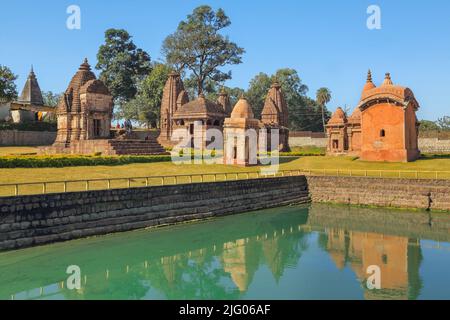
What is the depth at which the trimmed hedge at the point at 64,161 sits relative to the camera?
26906 mm

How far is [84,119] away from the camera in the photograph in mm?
37625

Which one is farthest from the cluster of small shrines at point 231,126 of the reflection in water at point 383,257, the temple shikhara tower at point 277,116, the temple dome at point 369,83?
the reflection in water at point 383,257

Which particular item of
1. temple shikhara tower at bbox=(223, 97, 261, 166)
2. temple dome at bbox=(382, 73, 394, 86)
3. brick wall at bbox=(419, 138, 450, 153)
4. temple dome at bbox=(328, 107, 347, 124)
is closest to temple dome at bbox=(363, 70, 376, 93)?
temple dome at bbox=(328, 107, 347, 124)

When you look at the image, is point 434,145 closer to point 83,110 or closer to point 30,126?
point 83,110

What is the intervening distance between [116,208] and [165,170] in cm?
1156

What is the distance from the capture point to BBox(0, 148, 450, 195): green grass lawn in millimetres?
23472

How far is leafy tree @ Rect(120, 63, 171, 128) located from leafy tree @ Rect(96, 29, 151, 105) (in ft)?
12.8

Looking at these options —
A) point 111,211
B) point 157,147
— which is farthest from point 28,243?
point 157,147

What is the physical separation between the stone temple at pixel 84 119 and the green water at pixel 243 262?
54.6 feet

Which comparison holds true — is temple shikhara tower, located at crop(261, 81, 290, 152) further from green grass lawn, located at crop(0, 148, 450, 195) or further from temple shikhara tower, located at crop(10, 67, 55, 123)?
temple shikhara tower, located at crop(10, 67, 55, 123)

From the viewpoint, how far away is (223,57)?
71000 mm

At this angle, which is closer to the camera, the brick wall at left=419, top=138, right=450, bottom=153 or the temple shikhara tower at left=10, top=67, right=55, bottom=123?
the temple shikhara tower at left=10, top=67, right=55, bottom=123

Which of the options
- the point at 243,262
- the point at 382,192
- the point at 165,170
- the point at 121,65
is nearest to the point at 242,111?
the point at 165,170
